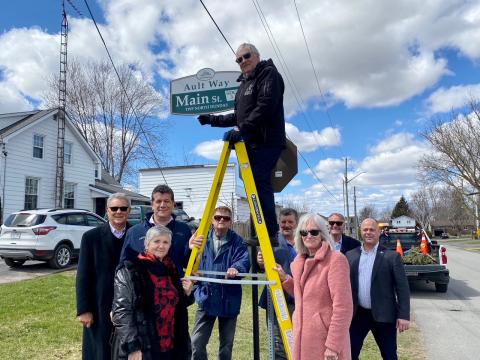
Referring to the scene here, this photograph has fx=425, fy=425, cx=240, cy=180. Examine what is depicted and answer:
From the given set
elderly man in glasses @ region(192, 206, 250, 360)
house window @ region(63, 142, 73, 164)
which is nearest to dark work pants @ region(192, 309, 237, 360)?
elderly man in glasses @ region(192, 206, 250, 360)

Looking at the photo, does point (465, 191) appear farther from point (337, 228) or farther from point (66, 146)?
point (337, 228)

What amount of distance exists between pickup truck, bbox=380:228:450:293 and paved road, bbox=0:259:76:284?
9.72 metres

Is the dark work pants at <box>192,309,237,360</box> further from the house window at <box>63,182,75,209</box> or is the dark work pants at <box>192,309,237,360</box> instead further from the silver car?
the house window at <box>63,182,75,209</box>

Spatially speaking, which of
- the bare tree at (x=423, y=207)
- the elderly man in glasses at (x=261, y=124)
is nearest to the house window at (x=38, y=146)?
the elderly man in glasses at (x=261, y=124)

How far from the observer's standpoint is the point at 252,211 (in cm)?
315

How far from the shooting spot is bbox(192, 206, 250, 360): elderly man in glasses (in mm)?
4125

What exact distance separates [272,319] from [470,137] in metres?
35.7

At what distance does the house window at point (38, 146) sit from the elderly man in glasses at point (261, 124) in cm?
2075

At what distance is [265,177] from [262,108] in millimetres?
533

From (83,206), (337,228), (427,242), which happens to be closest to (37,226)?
(337,228)

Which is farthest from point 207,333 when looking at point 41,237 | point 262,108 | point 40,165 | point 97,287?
point 40,165

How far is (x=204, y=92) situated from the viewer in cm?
508

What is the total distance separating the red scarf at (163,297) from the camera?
3.07 m

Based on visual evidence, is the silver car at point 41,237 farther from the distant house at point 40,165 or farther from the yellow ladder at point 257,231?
the yellow ladder at point 257,231
